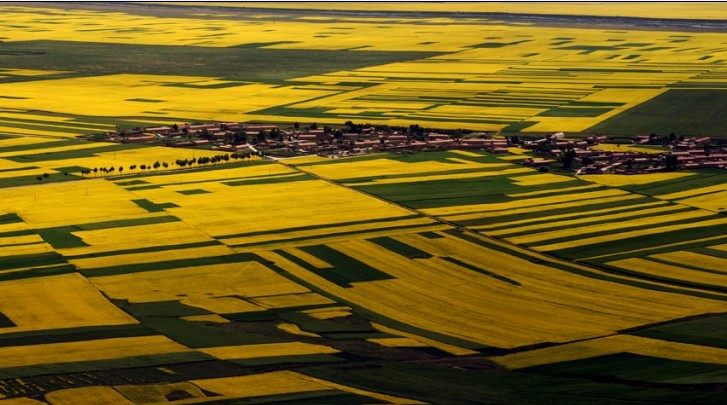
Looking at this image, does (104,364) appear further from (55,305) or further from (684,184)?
(684,184)

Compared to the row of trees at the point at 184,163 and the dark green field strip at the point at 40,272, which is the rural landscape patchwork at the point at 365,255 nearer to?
the dark green field strip at the point at 40,272

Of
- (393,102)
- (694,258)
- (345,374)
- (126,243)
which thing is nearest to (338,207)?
(126,243)

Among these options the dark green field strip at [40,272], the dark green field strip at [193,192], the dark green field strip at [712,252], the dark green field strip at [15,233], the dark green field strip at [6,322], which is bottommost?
the dark green field strip at [712,252]

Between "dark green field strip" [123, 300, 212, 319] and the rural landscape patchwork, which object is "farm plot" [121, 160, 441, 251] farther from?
"dark green field strip" [123, 300, 212, 319]

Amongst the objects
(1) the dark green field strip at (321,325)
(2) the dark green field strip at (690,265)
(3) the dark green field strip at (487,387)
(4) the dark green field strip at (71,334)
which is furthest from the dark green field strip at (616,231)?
(4) the dark green field strip at (71,334)

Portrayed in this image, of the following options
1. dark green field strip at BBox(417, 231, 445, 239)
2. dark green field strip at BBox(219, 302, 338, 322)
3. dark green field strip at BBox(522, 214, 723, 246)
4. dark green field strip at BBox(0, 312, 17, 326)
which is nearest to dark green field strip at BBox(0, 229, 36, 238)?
dark green field strip at BBox(0, 312, 17, 326)

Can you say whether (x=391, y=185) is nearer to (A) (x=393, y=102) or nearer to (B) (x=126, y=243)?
(B) (x=126, y=243)
